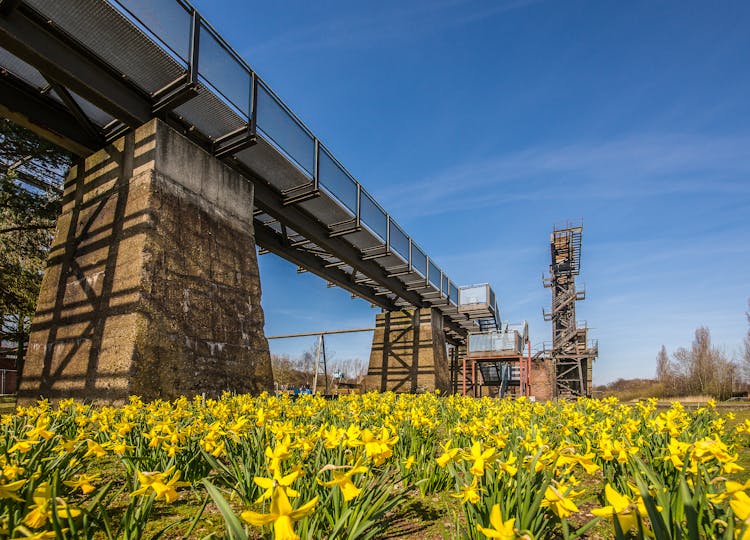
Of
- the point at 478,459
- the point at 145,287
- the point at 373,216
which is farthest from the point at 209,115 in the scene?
the point at 478,459

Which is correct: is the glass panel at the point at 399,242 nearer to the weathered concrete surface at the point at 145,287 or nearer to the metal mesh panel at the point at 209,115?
the weathered concrete surface at the point at 145,287

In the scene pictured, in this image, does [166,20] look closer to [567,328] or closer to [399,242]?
[399,242]

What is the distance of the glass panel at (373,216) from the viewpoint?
13.0 meters

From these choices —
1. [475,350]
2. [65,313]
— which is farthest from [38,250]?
[475,350]

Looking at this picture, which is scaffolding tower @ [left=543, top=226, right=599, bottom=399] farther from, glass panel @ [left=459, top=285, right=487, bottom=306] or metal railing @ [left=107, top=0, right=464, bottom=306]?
metal railing @ [left=107, top=0, right=464, bottom=306]

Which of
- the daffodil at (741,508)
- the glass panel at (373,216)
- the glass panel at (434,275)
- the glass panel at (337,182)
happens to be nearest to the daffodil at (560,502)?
the daffodil at (741,508)

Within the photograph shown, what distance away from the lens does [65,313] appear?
6.92 meters

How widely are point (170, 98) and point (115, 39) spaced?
1089 millimetres

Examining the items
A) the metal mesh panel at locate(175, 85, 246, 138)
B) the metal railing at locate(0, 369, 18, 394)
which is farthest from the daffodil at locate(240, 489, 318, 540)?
the metal railing at locate(0, 369, 18, 394)

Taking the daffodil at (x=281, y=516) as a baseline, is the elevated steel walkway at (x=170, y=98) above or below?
above

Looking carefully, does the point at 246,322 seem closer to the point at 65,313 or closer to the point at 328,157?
the point at 65,313

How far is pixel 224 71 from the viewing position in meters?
7.56

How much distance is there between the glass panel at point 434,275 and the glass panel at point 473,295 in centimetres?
436

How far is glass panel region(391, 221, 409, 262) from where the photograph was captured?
15.0 meters
